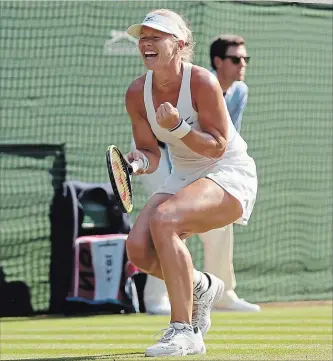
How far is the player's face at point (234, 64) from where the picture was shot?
350 inches

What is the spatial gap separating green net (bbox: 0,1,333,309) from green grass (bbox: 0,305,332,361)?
965mm

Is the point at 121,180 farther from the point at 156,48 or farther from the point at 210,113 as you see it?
the point at 156,48

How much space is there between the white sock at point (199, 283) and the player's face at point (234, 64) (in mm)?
2981

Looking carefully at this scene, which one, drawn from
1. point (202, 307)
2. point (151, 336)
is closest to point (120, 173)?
point (202, 307)

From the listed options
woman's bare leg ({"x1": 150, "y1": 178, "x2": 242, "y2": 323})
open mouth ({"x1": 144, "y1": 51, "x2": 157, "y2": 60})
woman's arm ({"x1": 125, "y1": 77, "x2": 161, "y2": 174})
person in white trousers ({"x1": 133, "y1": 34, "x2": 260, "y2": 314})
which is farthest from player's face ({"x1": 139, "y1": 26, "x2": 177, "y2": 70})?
person in white trousers ({"x1": 133, "y1": 34, "x2": 260, "y2": 314})

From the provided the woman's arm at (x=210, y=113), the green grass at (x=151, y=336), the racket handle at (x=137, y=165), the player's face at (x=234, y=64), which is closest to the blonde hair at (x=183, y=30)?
the woman's arm at (x=210, y=113)

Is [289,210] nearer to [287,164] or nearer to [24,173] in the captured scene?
[287,164]

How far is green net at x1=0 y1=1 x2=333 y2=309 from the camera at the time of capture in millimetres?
10078

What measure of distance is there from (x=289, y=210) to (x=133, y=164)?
5.46 meters

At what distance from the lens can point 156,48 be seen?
5.80 meters

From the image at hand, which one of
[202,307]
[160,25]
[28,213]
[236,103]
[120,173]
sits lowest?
[28,213]

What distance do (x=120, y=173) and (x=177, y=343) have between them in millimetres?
843

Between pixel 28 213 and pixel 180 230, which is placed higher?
pixel 180 230

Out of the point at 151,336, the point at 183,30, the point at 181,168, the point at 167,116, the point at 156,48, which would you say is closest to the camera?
the point at 167,116
